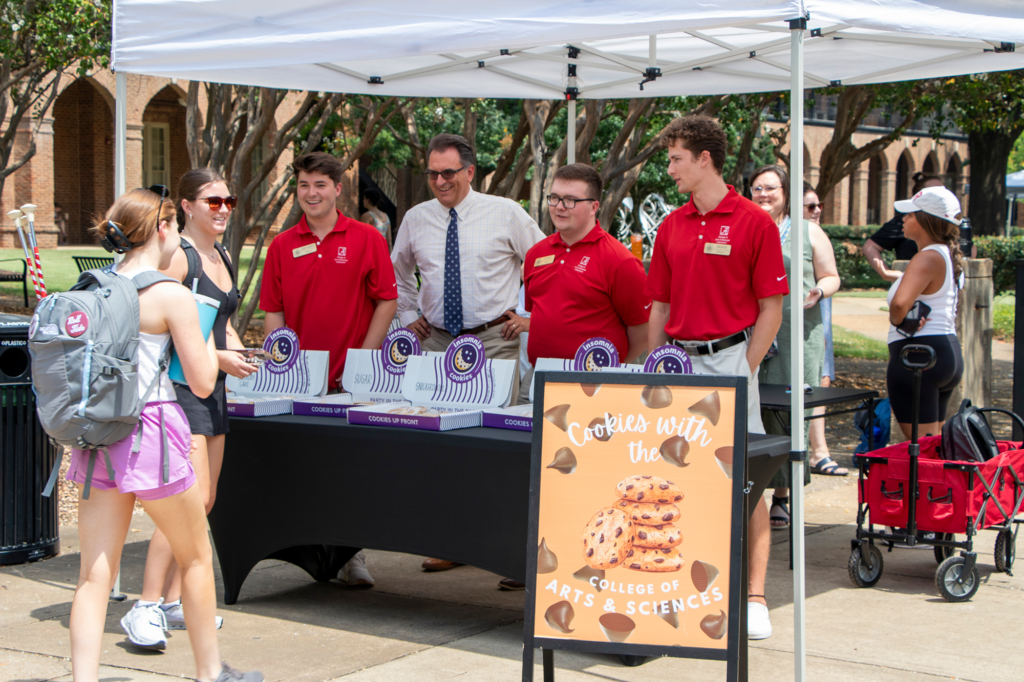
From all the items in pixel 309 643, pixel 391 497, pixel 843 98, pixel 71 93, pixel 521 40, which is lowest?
pixel 309 643

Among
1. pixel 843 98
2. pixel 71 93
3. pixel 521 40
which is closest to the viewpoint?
pixel 521 40

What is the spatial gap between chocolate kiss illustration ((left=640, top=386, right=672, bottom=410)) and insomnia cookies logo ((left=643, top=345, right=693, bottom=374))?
1.86ft

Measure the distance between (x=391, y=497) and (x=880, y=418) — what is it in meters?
3.46

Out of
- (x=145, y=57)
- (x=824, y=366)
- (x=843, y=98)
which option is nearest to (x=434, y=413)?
(x=145, y=57)

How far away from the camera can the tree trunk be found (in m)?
22.1

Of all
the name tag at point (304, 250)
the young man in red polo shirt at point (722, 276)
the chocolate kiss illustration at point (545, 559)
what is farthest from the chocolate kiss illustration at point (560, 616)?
the name tag at point (304, 250)

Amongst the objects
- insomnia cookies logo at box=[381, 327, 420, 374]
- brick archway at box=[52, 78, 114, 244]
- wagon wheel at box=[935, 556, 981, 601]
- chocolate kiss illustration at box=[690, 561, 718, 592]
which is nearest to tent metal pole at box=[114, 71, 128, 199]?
insomnia cookies logo at box=[381, 327, 420, 374]

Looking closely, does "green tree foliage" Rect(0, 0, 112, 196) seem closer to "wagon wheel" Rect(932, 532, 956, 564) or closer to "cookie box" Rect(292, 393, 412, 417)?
"cookie box" Rect(292, 393, 412, 417)

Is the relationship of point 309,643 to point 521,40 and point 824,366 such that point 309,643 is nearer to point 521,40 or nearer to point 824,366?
point 521,40

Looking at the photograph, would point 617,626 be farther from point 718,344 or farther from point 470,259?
point 470,259

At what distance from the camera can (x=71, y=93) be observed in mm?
35062

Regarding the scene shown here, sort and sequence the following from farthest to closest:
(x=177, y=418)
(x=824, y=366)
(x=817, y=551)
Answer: (x=824, y=366) < (x=817, y=551) < (x=177, y=418)

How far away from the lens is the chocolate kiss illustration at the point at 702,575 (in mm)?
3250

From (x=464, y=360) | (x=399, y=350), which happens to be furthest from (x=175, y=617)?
(x=464, y=360)
